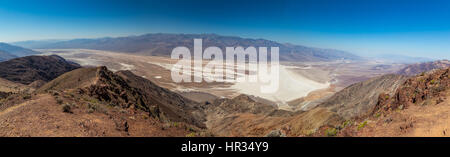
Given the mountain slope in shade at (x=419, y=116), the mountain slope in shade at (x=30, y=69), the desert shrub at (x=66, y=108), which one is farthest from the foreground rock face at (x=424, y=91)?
the mountain slope in shade at (x=30, y=69)

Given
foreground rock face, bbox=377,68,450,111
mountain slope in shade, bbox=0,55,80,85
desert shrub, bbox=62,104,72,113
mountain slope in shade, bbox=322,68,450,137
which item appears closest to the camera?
mountain slope in shade, bbox=322,68,450,137

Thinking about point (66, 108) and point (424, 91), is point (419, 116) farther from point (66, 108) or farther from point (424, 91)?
point (66, 108)

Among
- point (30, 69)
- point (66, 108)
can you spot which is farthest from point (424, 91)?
point (30, 69)

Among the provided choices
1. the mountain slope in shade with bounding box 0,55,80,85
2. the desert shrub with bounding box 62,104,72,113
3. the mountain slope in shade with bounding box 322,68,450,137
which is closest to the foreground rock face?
the mountain slope in shade with bounding box 322,68,450,137

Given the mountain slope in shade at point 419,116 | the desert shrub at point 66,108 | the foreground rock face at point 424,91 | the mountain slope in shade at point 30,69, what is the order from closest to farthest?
the mountain slope in shade at point 419,116 < the desert shrub at point 66,108 < the foreground rock face at point 424,91 < the mountain slope in shade at point 30,69

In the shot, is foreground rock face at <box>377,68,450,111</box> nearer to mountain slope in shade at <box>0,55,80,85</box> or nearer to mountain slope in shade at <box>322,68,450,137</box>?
mountain slope in shade at <box>322,68,450,137</box>

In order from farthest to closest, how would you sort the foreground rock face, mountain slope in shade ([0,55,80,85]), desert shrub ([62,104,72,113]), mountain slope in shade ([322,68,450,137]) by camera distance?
mountain slope in shade ([0,55,80,85]) → the foreground rock face → desert shrub ([62,104,72,113]) → mountain slope in shade ([322,68,450,137])

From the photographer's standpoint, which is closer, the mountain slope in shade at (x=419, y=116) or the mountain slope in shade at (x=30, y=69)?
the mountain slope in shade at (x=419, y=116)

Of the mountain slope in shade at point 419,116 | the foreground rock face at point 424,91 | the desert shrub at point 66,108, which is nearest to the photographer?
the mountain slope in shade at point 419,116

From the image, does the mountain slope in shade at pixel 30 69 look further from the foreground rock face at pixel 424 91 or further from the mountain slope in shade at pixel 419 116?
the foreground rock face at pixel 424 91
